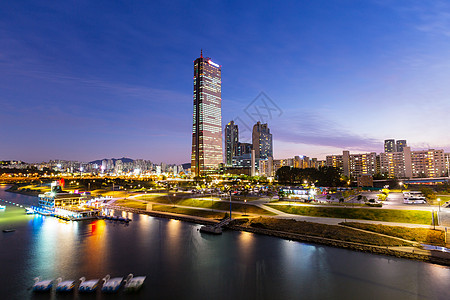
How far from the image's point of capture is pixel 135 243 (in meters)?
38.3

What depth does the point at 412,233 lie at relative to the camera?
32125 mm

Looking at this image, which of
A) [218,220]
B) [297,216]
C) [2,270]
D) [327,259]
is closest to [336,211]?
[297,216]

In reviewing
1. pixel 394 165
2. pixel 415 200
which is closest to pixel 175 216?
pixel 415 200

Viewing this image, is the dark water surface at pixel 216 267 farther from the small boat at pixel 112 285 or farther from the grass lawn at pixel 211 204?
the grass lawn at pixel 211 204

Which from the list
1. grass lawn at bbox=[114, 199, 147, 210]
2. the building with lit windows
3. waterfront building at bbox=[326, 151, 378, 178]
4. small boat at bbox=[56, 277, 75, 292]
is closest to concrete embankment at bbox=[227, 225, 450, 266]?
small boat at bbox=[56, 277, 75, 292]

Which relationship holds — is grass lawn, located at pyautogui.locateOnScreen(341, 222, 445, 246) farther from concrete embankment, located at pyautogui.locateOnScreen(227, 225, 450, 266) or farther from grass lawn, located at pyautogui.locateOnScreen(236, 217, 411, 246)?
concrete embankment, located at pyautogui.locateOnScreen(227, 225, 450, 266)

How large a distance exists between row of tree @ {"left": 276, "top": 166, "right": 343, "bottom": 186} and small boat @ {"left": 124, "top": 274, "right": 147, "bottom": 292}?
3369 inches

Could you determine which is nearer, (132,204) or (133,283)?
(133,283)

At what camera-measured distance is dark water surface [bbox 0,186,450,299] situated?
74.1ft

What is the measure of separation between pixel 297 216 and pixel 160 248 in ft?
77.2

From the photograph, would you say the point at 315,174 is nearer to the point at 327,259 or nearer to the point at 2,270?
the point at 327,259

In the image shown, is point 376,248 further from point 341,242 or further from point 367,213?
point 367,213

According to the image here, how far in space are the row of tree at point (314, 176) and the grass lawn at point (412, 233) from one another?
6328cm

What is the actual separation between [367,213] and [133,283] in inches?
1432
